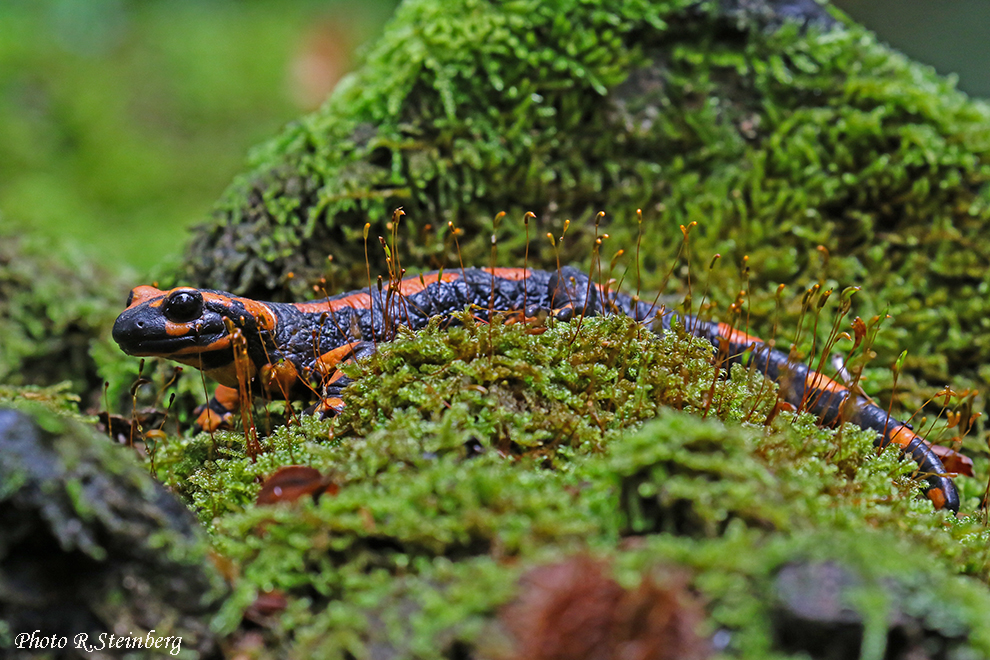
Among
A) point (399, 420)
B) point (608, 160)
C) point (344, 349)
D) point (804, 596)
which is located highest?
point (608, 160)

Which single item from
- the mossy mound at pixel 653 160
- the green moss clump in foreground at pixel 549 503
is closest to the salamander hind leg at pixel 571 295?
the green moss clump in foreground at pixel 549 503

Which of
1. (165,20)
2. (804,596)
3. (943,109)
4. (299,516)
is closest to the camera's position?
(804,596)

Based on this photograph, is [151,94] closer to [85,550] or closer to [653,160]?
[653,160]

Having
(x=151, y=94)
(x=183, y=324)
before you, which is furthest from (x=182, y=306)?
(x=151, y=94)

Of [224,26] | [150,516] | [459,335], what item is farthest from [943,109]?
[224,26]

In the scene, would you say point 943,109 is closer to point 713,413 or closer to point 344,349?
point 713,413

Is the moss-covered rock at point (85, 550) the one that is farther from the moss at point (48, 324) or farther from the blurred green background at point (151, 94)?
the blurred green background at point (151, 94)
